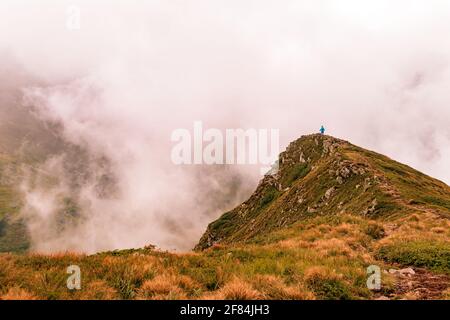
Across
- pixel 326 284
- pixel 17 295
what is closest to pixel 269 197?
pixel 326 284

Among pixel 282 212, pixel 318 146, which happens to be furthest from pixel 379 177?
pixel 318 146

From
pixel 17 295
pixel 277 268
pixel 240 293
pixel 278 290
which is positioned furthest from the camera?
pixel 277 268

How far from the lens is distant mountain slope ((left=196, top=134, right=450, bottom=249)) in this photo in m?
32.8

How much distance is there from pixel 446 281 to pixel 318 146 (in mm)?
84176

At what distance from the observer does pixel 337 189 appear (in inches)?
1909

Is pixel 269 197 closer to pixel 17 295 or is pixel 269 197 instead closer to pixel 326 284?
pixel 326 284

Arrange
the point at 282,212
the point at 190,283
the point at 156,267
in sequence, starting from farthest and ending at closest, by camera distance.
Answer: the point at 282,212 < the point at 156,267 < the point at 190,283

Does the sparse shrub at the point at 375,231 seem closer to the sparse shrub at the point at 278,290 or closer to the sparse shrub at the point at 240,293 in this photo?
the sparse shrub at the point at 278,290

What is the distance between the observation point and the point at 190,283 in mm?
9742

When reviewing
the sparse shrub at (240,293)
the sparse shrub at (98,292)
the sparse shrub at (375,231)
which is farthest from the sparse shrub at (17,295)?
the sparse shrub at (375,231)

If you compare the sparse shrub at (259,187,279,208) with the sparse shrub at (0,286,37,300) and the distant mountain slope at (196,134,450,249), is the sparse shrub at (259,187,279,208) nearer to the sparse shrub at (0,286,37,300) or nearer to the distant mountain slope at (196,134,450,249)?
the distant mountain slope at (196,134,450,249)
